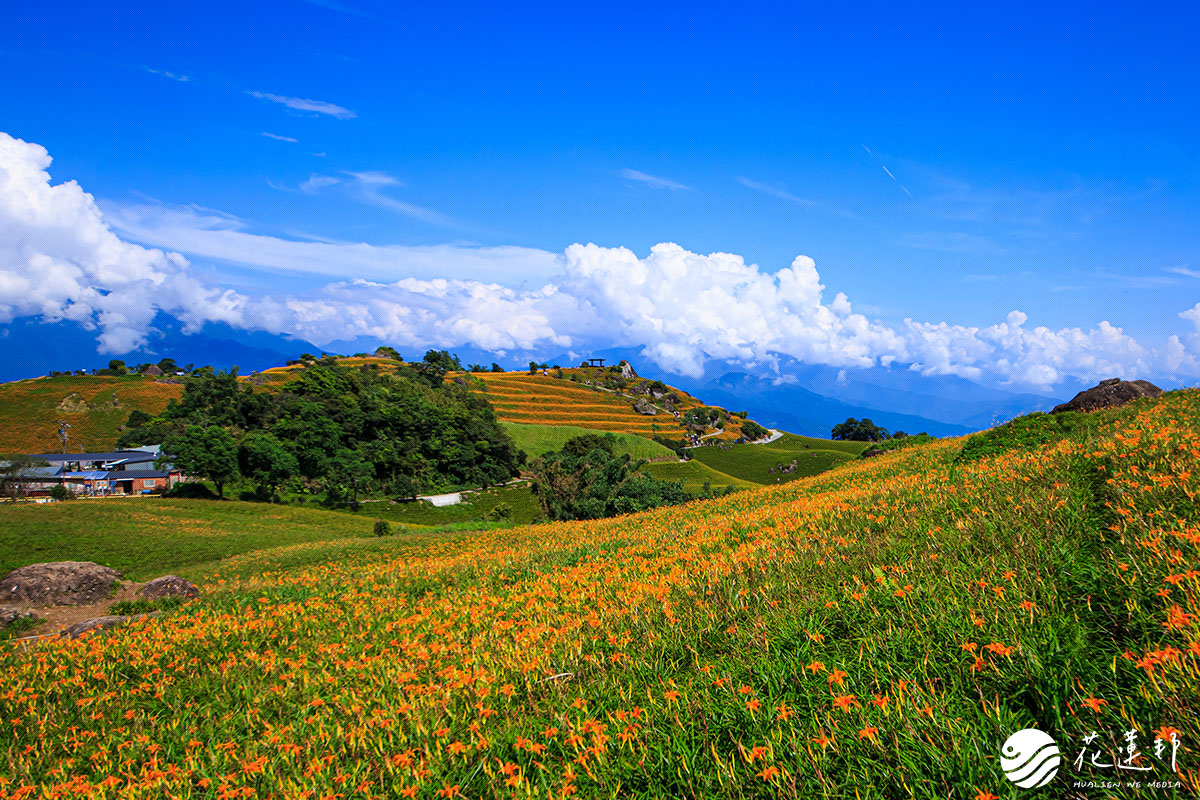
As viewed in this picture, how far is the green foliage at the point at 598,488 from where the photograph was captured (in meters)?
30.6

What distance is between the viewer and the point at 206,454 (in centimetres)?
5262

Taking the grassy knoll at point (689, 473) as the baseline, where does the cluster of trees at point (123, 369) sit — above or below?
above

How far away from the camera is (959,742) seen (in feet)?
7.45

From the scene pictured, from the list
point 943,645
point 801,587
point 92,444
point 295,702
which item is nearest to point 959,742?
point 943,645

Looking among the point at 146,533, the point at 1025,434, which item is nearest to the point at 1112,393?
the point at 1025,434

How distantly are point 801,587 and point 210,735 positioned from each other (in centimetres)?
481

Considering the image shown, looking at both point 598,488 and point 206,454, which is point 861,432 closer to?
point 598,488

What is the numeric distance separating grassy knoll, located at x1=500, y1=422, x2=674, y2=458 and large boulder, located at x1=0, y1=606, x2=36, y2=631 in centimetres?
7962

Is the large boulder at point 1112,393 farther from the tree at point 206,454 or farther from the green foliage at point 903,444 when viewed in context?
the tree at point 206,454

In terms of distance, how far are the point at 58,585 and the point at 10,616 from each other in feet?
11.3

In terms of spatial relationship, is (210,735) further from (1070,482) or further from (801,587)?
(1070,482)

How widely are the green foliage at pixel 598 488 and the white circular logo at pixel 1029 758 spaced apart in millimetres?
26972

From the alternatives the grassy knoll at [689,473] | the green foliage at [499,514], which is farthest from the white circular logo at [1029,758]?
the grassy knoll at [689,473]

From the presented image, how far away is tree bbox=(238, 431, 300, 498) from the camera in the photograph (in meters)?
58.7
